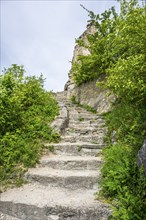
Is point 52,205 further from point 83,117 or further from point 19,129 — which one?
point 83,117

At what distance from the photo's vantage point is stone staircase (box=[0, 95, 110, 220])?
3.92 meters

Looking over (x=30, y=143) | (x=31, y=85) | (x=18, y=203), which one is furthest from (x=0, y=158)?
(x=31, y=85)

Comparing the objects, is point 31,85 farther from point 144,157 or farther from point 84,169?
point 144,157

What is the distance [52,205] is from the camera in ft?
13.2

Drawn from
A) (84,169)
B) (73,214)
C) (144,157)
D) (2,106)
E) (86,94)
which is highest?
(86,94)

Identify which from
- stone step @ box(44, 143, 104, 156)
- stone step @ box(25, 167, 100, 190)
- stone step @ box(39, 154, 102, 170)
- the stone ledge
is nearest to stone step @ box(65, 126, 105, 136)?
the stone ledge

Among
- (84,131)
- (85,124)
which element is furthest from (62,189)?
(85,124)

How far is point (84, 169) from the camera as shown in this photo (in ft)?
17.9

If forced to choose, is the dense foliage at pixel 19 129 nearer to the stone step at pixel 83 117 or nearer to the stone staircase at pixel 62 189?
the stone staircase at pixel 62 189

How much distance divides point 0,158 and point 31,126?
1.70 metres

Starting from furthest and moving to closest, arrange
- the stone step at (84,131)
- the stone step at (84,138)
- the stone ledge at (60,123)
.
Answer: the stone step at (84,131) → the stone ledge at (60,123) → the stone step at (84,138)

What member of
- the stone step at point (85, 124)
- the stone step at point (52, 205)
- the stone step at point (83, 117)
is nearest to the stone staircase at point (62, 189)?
the stone step at point (52, 205)

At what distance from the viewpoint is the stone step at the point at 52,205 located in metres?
3.84

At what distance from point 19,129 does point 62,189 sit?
2575mm
